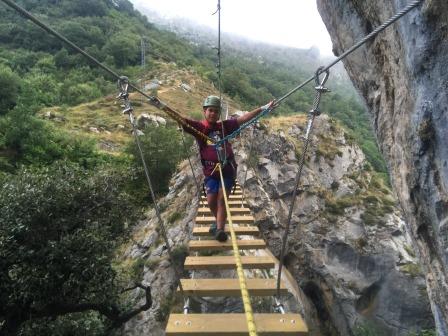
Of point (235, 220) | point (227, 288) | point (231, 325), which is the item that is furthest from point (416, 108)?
point (235, 220)

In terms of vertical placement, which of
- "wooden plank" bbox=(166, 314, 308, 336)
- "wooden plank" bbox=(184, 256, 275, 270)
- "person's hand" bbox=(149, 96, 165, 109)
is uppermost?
"person's hand" bbox=(149, 96, 165, 109)

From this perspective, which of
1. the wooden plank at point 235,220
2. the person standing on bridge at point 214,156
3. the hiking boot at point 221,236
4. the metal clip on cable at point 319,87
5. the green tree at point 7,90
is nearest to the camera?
the metal clip on cable at point 319,87

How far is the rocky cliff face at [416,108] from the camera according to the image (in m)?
2.20

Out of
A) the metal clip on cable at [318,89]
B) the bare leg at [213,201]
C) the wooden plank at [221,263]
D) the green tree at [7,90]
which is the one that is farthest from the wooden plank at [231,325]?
the green tree at [7,90]

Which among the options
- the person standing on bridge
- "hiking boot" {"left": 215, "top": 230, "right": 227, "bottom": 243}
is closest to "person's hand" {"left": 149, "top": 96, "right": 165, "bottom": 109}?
the person standing on bridge

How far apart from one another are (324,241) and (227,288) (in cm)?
500

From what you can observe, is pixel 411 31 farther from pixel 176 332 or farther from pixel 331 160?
pixel 331 160

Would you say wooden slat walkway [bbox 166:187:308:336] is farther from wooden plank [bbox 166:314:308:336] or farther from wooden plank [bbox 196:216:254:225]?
wooden plank [bbox 196:216:254:225]

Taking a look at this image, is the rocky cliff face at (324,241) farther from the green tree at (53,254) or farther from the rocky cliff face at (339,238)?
the green tree at (53,254)

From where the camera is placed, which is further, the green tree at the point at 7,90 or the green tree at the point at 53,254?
the green tree at the point at 7,90

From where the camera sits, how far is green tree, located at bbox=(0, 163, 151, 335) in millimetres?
5922

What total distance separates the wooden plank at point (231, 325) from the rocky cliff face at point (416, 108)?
1074 millimetres

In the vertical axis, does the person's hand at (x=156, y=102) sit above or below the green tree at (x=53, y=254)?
above

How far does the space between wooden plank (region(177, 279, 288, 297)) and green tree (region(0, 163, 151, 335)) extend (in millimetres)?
3287
